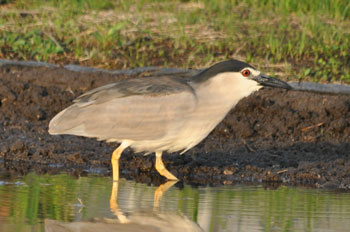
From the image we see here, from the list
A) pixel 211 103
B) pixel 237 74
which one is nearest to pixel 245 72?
pixel 237 74

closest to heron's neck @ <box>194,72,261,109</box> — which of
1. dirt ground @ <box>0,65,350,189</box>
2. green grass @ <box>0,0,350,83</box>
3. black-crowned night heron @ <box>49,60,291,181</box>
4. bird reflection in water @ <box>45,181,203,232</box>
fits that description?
black-crowned night heron @ <box>49,60,291,181</box>

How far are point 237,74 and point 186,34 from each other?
521 centimetres

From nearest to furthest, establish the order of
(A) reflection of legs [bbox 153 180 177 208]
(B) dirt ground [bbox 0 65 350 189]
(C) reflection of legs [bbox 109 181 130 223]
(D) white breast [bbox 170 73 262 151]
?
(C) reflection of legs [bbox 109 181 130 223]
(A) reflection of legs [bbox 153 180 177 208]
(D) white breast [bbox 170 73 262 151]
(B) dirt ground [bbox 0 65 350 189]

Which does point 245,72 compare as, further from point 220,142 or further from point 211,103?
point 220,142

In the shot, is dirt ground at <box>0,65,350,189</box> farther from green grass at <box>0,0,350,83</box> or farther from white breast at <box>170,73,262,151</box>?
green grass at <box>0,0,350,83</box>

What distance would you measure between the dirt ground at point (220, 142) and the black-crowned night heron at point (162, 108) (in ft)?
1.33

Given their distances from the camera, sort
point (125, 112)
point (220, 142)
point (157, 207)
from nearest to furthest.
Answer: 1. point (157, 207)
2. point (125, 112)
3. point (220, 142)

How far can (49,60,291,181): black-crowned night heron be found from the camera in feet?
21.4

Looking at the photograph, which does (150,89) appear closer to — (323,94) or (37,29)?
(323,94)

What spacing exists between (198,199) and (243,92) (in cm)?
114

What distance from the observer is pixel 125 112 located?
21.9ft

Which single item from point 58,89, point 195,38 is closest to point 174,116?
point 58,89

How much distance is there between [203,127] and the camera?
654cm

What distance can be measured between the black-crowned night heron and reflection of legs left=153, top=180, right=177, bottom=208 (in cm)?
28
